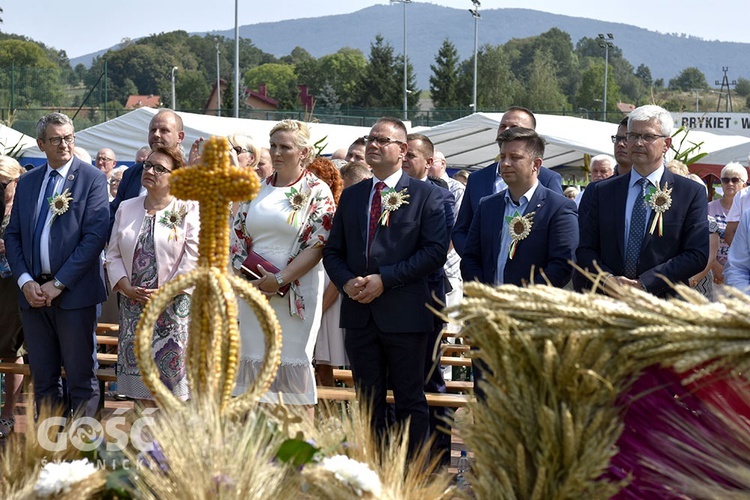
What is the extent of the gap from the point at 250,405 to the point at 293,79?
12745 centimetres

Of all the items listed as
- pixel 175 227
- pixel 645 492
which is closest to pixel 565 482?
pixel 645 492

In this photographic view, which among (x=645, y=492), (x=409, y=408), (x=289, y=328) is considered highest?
(x=645, y=492)

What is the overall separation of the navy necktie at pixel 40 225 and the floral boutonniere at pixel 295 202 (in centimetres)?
164

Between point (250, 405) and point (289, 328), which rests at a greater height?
point (250, 405)

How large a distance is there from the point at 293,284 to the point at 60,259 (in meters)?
1.57

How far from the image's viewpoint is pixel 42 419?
8.93 ft

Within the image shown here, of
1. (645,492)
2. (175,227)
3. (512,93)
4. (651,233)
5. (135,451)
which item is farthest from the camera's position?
(512,93)

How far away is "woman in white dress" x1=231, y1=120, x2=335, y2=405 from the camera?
17.9ft

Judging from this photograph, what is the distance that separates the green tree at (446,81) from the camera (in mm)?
78938

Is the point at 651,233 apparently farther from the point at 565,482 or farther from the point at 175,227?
the point at 565,482

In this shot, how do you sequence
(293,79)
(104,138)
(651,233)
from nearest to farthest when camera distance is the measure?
(651,233) → (104,138) → (293,79)

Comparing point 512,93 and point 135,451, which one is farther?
point 512,93

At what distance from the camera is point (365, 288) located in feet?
17.1

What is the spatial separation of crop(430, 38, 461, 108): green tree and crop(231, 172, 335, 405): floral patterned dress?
239 ft
